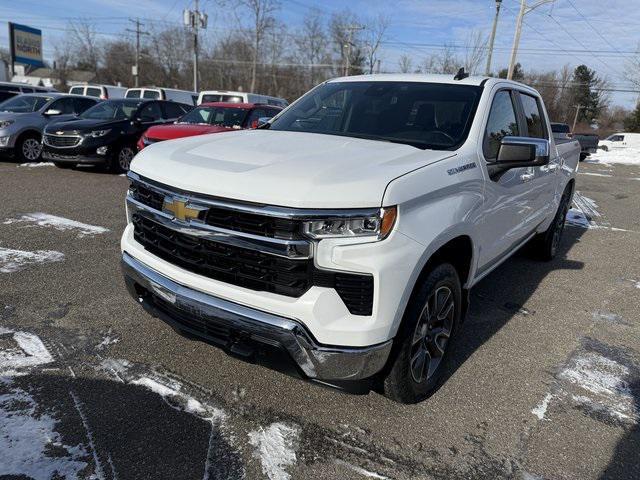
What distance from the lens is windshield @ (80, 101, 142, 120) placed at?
11242 mm

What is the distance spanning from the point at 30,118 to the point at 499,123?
37.5 feet

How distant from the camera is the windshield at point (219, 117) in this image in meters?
10.1

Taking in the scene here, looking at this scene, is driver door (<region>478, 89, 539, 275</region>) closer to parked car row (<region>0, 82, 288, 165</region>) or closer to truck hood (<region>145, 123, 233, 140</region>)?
truck hood (<region>145, 123, 233, 140</region>)

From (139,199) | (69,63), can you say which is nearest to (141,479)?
(139,199)

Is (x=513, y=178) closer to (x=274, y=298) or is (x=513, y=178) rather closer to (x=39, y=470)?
(x=274, y=298)

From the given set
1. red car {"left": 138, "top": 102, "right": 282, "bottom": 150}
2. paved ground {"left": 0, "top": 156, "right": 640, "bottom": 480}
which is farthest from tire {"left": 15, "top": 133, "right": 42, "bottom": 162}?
paved ground {"left": 0, "top": 156, "right": 640, "bottom": 480}

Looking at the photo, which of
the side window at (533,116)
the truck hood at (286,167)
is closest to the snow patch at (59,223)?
the truck hood at (286,167)

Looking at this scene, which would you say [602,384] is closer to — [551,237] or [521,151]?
[521,151]

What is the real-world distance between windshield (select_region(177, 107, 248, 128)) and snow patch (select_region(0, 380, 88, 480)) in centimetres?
804

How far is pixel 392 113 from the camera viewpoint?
145 inches

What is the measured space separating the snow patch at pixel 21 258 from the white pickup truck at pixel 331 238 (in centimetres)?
230

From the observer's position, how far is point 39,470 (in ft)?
7.34

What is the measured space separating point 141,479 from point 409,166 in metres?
1.97

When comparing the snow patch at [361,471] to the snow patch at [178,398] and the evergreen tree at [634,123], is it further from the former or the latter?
the evergreen tree at [634,123]
